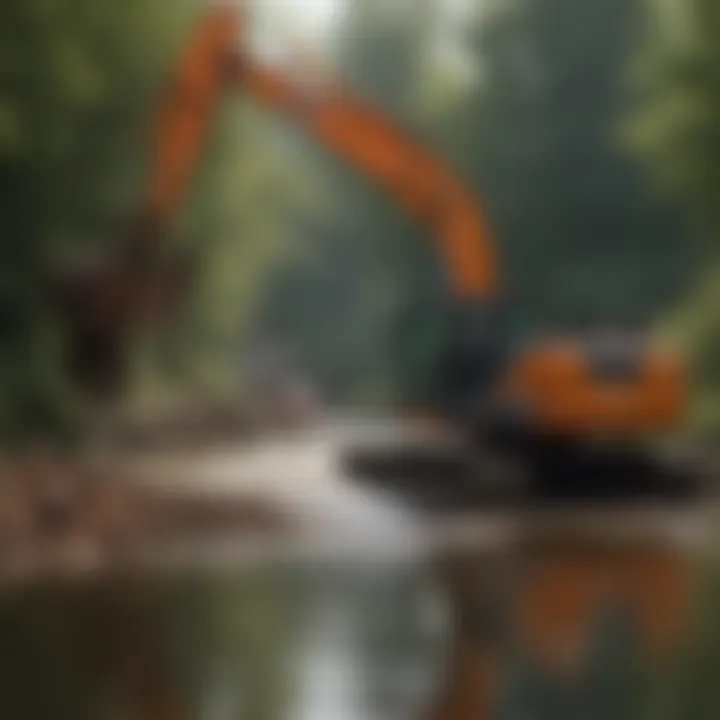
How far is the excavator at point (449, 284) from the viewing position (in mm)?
1882

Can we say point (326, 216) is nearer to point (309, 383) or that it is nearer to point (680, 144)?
point (309, 383)

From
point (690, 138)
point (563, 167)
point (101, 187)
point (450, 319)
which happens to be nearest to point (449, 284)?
point (450, 319)

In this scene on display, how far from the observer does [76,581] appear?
69.9 inches

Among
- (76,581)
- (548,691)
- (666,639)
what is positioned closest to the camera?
(548,691)

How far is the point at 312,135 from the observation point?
6.23 ft

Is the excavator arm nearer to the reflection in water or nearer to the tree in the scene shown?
the tree

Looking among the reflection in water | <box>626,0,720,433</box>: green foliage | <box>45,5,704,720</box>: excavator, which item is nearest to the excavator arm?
<box>45,5,704,720</box>: excavator

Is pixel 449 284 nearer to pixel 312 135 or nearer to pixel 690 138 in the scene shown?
pixel 312 135

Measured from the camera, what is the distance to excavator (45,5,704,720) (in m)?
1.88

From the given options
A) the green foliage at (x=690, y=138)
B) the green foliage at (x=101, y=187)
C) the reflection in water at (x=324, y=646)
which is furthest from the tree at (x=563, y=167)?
the reflection in water at (x=324, y=646)

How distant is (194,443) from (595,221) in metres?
0.61

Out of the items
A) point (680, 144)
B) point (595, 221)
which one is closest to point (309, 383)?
Result: point (595, 221)

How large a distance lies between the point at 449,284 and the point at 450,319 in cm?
5

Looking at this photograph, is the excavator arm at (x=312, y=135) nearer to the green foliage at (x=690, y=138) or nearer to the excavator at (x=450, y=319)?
the excavator at (x=450, y=319)
